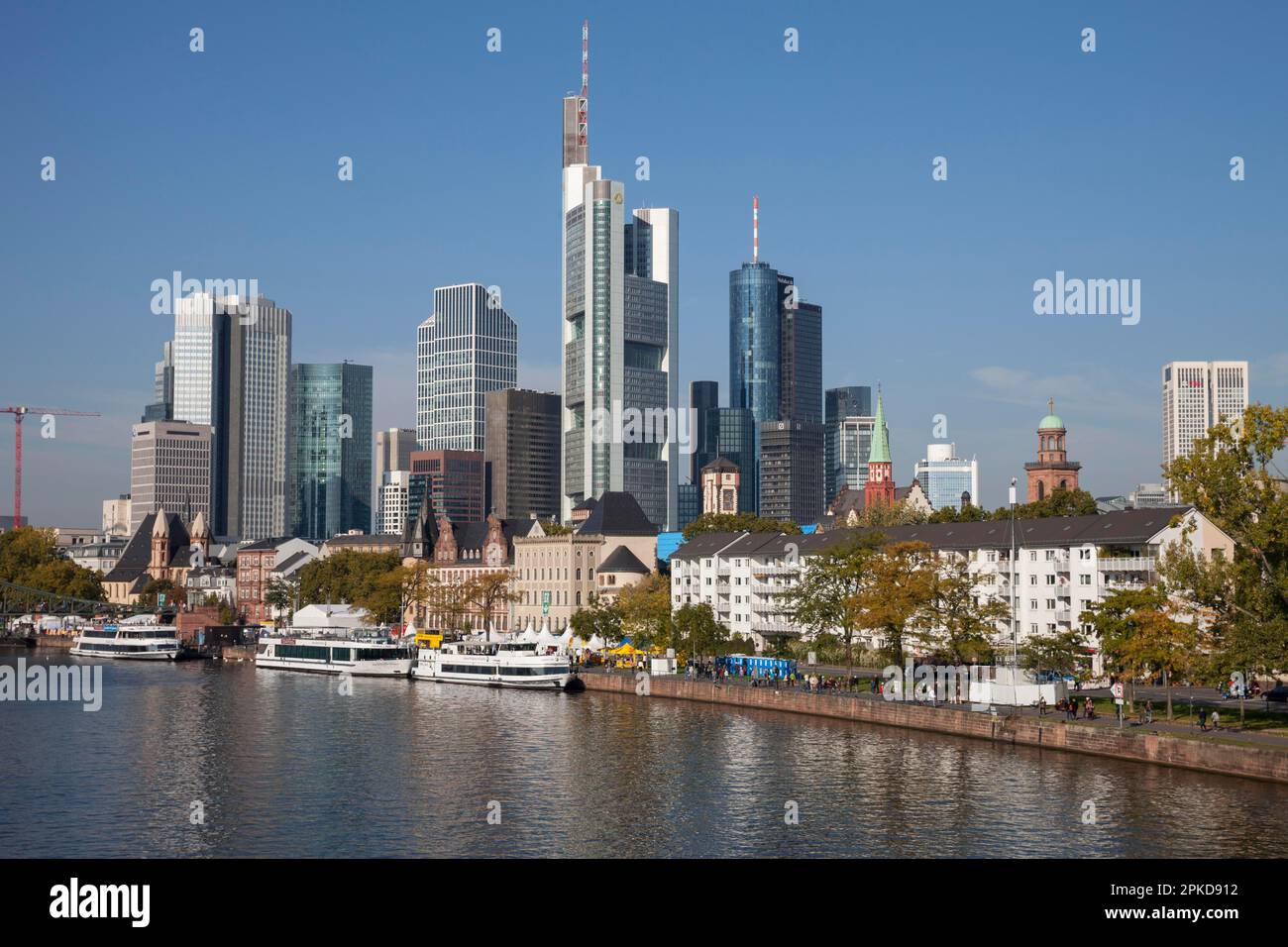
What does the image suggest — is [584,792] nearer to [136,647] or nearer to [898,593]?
[898,593]

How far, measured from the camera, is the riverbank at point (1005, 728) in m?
68.8

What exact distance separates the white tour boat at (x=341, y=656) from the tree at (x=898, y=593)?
6415 cm

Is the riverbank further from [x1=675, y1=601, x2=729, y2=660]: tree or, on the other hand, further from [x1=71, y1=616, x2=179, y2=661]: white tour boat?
[x1=71, y1=616, x2=179, y2=661]: white tour boat

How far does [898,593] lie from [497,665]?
49.0 m

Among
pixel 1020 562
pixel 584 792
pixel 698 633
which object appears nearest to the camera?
pixel 584 792

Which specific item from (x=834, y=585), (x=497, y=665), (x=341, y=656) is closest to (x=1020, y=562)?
(x=834, y=585)

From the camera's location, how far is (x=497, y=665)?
5595 inches

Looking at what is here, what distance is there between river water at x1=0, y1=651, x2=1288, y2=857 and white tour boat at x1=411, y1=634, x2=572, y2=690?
30.6m

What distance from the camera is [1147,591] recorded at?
3538 inches

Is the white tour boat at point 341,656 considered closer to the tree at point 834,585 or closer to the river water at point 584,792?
the tree at point 834,585

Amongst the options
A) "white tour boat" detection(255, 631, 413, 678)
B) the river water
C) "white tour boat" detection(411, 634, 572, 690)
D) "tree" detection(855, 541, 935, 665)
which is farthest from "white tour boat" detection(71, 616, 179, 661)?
"tree" detection(855, 541, 935, 665)

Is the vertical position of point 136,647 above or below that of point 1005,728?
below

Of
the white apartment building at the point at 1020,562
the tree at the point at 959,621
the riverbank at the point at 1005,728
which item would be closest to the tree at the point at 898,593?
the tree at the point at 959,621

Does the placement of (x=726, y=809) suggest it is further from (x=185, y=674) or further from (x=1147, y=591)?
(x=185, y=674)
